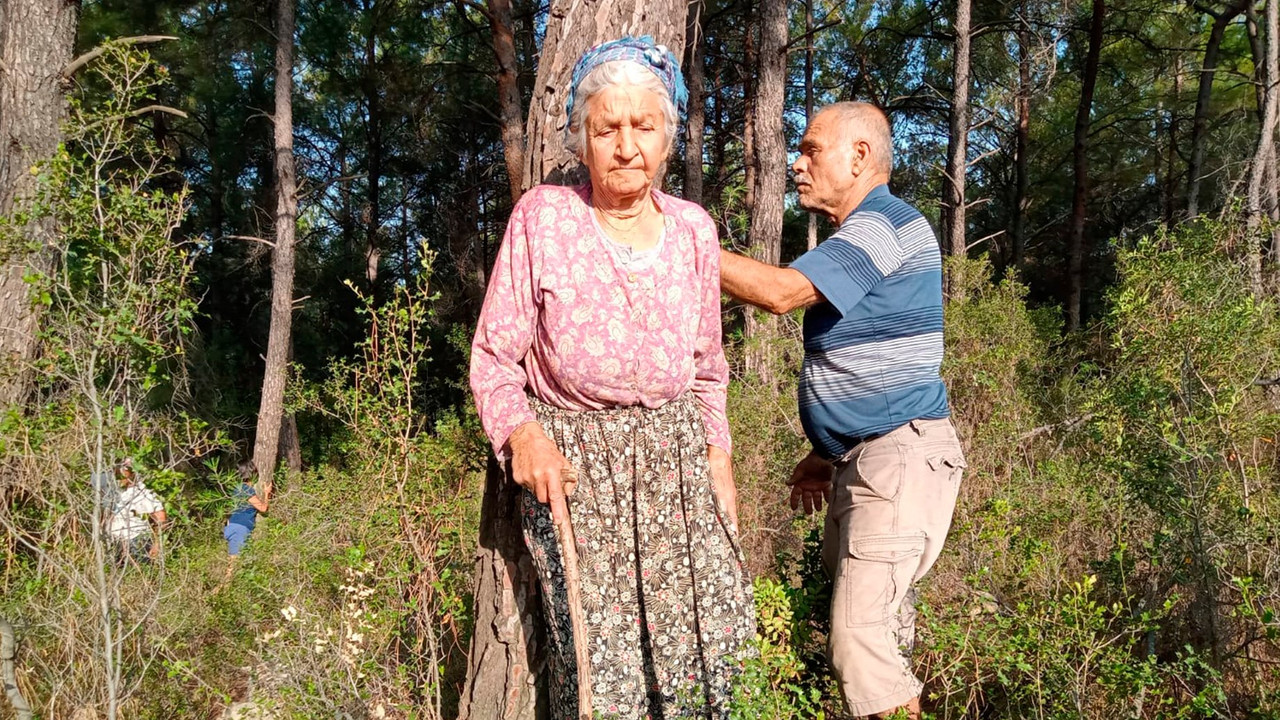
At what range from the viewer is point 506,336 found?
1959mm

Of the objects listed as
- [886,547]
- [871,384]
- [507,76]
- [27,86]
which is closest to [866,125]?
[871,384]

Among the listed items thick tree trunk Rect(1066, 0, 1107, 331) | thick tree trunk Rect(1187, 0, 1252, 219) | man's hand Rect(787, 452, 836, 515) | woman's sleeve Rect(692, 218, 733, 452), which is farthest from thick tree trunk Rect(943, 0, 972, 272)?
woman's sleeve Rect(692, 218, 733, 452)

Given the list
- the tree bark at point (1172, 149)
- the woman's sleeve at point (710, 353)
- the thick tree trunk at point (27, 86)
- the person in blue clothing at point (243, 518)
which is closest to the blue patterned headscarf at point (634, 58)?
the woman's sleeve at point (710, 353)

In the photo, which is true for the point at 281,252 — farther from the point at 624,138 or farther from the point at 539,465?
the point at 539,465

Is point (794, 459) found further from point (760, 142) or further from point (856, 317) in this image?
point (760, 142)

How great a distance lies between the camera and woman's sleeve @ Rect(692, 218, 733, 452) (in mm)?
2168

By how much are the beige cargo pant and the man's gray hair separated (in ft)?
2.75

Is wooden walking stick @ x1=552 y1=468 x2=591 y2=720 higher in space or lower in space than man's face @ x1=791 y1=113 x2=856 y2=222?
lower

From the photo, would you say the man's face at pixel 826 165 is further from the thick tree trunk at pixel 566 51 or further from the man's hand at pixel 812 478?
the man's hand at pixel 812 478

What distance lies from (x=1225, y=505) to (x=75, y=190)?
4770 mm

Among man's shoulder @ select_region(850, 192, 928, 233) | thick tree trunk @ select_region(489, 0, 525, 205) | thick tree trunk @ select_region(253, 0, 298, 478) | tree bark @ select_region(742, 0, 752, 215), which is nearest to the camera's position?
man's shoulder @ select_region(850, 192, 928, 233)

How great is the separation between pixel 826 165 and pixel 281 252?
10.1 meters

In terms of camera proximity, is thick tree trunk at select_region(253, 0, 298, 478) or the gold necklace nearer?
the gold necklace

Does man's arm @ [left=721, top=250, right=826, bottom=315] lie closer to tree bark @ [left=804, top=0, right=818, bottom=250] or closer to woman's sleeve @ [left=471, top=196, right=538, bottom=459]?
woman's sleeve @ [left=471, top=196, right=538, bottom=459]
